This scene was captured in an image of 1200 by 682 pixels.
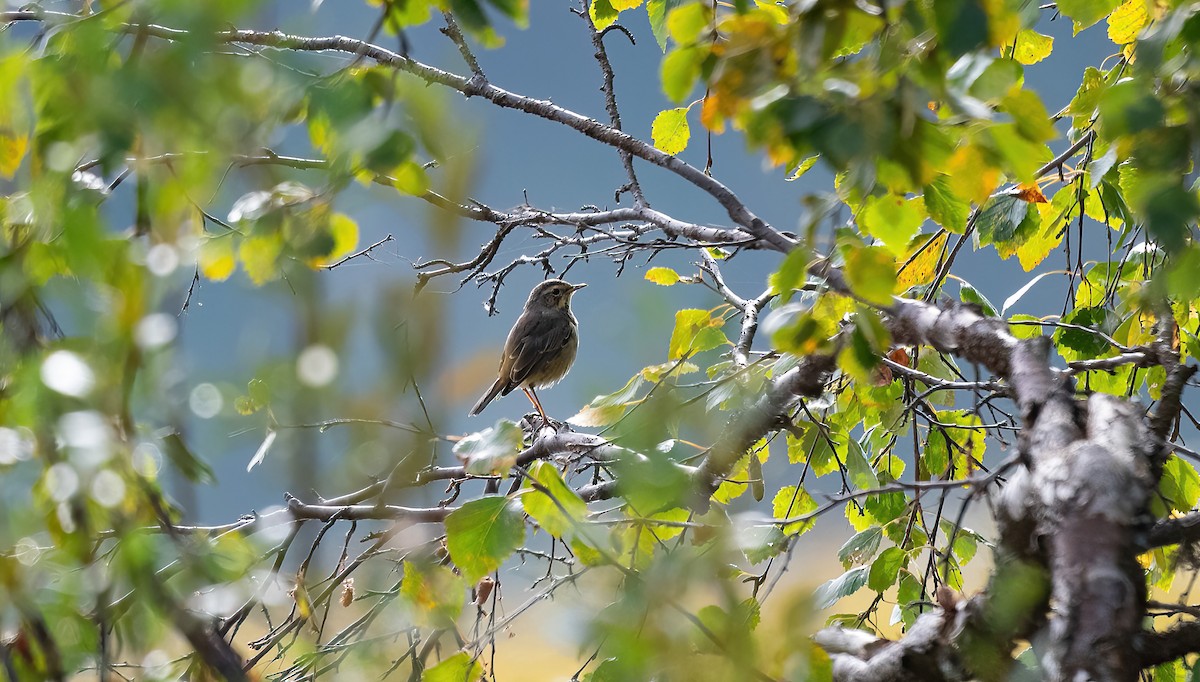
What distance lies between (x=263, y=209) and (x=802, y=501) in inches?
60.1

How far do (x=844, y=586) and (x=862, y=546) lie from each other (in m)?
0.09

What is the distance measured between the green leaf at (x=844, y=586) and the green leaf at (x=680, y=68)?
1.17m

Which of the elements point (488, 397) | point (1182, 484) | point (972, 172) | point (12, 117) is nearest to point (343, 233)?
point (12, 117)

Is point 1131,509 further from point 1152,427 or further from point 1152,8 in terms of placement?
point 1152,8

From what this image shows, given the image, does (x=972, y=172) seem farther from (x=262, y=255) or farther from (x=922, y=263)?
(x=922, y=263)

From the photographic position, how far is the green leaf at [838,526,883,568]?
5.77 ft

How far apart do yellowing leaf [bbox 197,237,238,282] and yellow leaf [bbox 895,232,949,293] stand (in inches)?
53.7

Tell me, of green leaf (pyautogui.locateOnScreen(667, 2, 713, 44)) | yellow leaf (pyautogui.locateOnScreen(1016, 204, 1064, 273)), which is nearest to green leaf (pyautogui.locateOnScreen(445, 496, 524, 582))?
green leaf (pyautogui.locateOnScreen(667, 2, 713, 44))

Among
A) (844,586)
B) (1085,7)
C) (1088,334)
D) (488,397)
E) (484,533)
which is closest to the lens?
(484,533)

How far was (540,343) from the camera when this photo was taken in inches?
157

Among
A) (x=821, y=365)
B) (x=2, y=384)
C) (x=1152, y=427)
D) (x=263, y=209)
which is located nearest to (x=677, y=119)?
(x=821, y=365)

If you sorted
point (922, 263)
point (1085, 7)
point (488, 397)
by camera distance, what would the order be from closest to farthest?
1. point (1085, 7)
2. point (922, 263)
3. point (488, 397)

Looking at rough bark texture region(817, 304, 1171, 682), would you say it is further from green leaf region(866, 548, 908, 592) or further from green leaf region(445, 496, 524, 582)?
green leaf region(866, 548, 908, 592)

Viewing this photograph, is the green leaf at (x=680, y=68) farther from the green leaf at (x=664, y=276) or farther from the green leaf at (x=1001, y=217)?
the green leaf at (x=1001, y=217)
